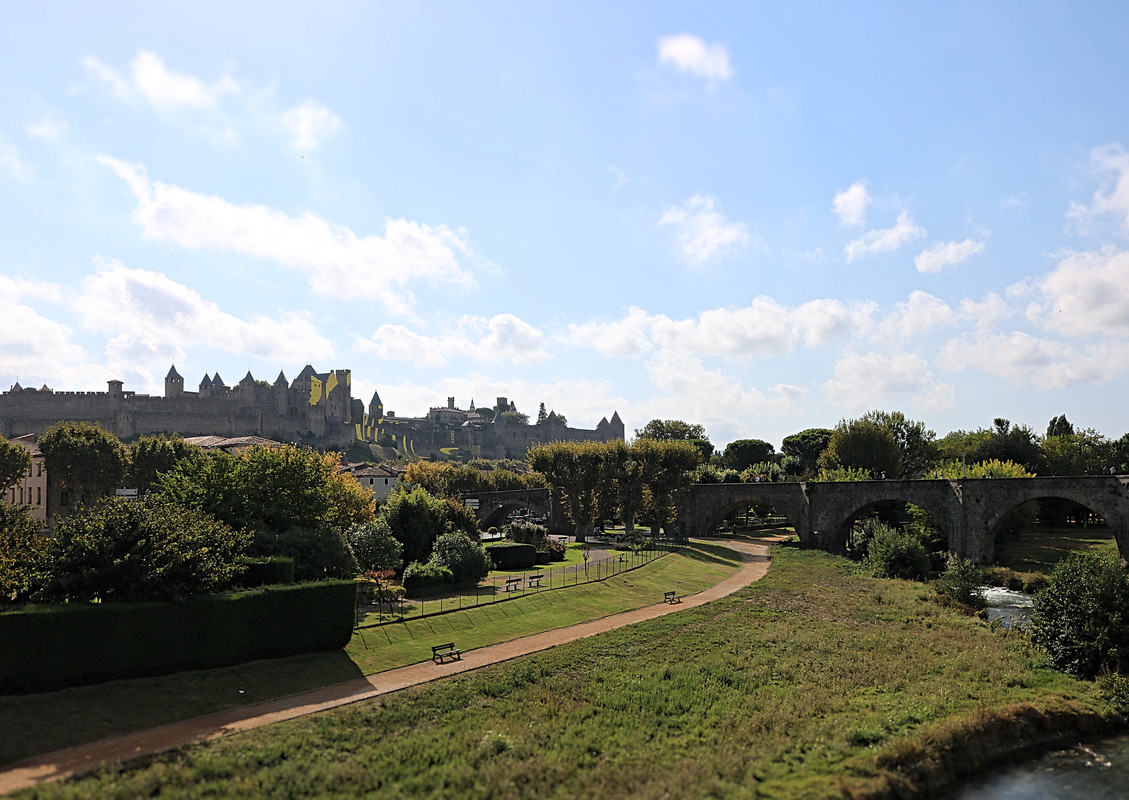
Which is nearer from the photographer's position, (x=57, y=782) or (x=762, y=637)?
(x=57, y=782)

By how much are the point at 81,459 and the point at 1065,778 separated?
69.4m

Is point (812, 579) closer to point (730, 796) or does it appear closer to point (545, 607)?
point (545, 607)

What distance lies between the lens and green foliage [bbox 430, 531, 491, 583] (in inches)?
1410

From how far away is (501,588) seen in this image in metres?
34.8

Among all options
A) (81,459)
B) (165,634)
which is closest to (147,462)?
(81,459)

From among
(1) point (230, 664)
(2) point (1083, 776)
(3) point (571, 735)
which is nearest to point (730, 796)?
(3) point (571, 735)

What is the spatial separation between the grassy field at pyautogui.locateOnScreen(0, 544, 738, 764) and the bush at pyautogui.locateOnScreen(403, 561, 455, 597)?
4716 mm

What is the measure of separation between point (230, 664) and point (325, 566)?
22.0ft

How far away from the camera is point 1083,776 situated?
17266 mm

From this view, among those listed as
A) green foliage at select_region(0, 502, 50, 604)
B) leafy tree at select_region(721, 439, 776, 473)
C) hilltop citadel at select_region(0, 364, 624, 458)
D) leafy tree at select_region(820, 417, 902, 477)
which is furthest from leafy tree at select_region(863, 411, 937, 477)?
hilltop citadel at select_region(0, 364, 624, 458)

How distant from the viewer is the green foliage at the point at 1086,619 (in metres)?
23.3

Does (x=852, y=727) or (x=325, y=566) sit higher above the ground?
(x=325, y=566)

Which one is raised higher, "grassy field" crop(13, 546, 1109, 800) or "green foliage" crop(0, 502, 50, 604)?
"green foliage" crop(0, 502, 50, 604)

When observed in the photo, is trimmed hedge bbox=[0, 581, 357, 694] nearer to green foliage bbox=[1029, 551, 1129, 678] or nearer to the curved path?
the curved path
